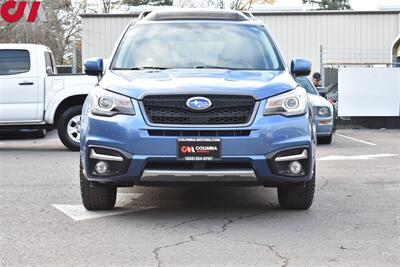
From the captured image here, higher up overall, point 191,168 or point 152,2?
point 152,2

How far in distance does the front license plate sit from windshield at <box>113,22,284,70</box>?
1245 millimetres

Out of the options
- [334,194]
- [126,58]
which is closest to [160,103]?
[126,58]

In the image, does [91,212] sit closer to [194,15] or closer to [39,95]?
[194,15]

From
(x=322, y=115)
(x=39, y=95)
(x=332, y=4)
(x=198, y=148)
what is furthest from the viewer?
(x=332, y=4)

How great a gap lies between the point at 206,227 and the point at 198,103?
1.06 m

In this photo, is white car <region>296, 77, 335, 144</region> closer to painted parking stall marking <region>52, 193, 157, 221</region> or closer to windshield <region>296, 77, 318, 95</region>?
windshield <region>296, 77, 318, 95</region>

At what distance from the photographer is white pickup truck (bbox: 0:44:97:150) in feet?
41.3

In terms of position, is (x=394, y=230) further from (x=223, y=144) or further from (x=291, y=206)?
(x=223, y=144)

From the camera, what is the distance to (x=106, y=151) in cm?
595

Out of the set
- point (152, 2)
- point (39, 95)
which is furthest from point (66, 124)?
point (152, 2)

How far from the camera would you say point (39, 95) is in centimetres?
1270

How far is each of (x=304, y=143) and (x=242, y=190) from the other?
2.09 metres

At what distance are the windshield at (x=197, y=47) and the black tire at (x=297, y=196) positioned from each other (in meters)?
1.24

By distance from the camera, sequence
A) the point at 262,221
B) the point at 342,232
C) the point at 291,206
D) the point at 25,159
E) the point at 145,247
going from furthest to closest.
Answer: the point at 25,159
the point at 291,206
the point at 262,221
the point at 342,232
the point at 145,247
